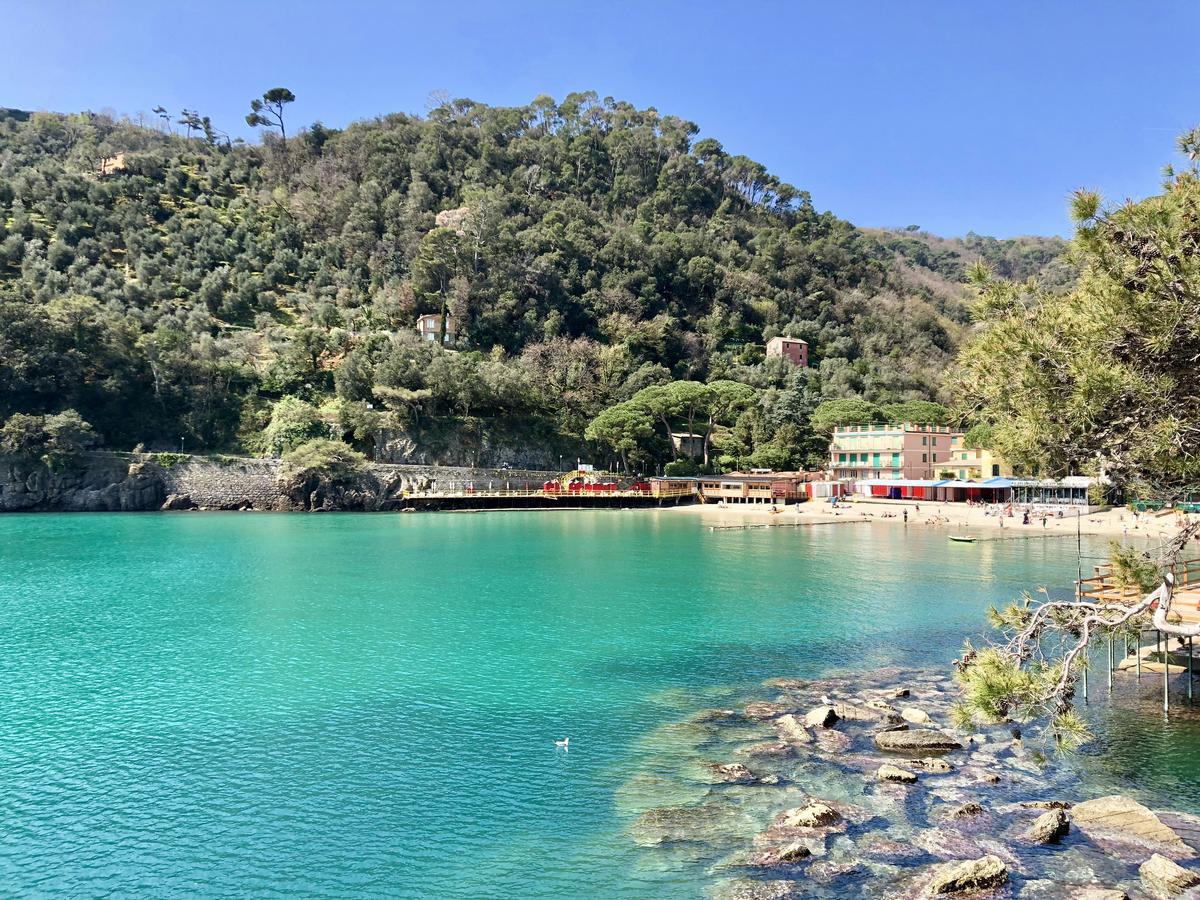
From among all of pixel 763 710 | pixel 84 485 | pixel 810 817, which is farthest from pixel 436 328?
pixel 810 817

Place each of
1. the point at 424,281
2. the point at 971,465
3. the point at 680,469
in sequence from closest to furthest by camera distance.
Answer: the point at 971,465
the point at 680,469
the point at 424,281

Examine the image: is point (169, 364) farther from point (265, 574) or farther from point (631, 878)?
point (631, 878)

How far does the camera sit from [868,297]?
11394 centimetres

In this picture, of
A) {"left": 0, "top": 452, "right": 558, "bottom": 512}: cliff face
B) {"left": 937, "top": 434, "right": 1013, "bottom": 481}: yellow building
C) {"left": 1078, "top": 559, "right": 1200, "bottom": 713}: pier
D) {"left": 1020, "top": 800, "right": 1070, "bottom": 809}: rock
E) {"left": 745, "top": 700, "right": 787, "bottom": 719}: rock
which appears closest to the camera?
{"left": 1020, "top": 800, "right": 1070, "bottom": 809}: rock

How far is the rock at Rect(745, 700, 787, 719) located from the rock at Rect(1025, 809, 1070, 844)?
595cm

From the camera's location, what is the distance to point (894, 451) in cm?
7062

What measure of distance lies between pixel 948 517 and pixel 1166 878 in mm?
54316

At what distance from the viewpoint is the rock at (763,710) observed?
1634cm

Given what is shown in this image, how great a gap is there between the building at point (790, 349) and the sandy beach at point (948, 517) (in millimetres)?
29527

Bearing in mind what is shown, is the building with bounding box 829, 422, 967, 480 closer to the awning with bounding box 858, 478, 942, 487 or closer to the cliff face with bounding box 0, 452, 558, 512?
the awning with bounding box 858, 478, 942, 487

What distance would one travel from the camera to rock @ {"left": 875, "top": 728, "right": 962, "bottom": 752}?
1438 cm

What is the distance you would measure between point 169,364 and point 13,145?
247 feet

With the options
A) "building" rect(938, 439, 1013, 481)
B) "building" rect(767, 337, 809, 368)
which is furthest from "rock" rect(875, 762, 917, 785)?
"building" rect(767, 337, 809, 368)

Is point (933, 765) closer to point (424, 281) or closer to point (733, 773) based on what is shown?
point (733, 773)
